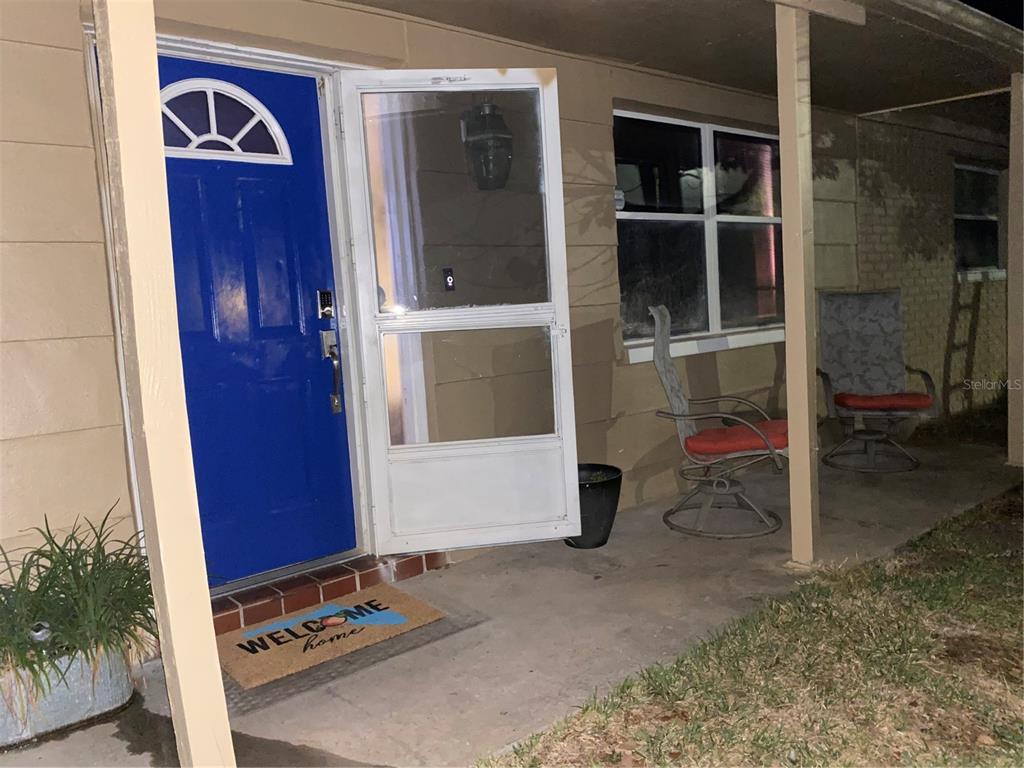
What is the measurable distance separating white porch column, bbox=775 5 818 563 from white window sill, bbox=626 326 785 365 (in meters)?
1.31

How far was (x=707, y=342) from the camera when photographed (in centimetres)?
515

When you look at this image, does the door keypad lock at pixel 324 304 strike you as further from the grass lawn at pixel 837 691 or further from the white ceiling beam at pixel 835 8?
the white ceiling beam at pixel 835 8

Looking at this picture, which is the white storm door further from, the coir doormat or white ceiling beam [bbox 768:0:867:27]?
white ceiling beam [bbox 768:0:867:27]

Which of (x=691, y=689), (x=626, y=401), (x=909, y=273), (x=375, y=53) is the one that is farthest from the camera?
(x=909, y=273)

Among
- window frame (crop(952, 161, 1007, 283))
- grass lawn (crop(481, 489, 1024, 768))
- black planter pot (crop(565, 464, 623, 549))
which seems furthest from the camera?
window frame (crop(952, 161, 1007, 283))

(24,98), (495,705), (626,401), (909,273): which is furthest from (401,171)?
(909,273)

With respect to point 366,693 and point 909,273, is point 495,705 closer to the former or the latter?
point 366,693

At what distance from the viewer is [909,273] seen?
22.4ft

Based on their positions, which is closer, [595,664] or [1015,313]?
[595,664]

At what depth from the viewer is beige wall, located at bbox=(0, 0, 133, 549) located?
260 centimetres

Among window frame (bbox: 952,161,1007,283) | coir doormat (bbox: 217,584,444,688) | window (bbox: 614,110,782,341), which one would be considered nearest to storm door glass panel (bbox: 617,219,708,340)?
window (bbox: 614,110,782,341)

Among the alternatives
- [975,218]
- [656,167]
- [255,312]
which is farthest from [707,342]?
[975,218]

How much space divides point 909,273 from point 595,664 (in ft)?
18.0

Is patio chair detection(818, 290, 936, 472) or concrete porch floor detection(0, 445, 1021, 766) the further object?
patio chair detection(818, 290, 936, 472)
